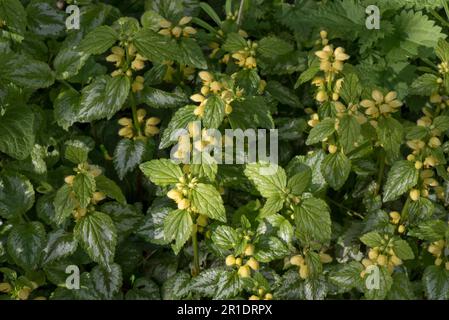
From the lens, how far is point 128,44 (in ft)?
7.13

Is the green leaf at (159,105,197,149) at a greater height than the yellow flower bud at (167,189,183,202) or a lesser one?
greater

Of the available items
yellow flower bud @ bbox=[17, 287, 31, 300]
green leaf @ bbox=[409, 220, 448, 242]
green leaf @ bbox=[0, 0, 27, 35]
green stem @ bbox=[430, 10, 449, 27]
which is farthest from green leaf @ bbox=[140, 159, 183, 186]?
green stem @ bbox=[430, 10, 449, 27]

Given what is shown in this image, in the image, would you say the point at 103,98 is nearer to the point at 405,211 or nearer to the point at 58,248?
the point at 58,248

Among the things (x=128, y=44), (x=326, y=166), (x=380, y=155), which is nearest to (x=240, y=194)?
(x=326, y=166)

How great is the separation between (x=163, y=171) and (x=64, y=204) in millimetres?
327

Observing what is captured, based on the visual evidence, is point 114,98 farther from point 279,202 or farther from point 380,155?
point 380,155

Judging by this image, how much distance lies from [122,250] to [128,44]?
0.73 m

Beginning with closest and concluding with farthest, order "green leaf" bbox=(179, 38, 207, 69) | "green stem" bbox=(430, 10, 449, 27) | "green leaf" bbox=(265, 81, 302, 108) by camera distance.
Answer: "green leaf" bbox=(179, 38, 207, 69)
"green leaf" bbox=(265, 81, 302, 108)
"green stem" bbox=(430, 10, 449, 27)

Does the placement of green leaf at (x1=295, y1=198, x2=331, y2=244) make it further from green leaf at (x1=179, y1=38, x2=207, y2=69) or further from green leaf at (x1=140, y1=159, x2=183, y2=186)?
green leaf at (x1=179, y1=38, x2=207, y2=69)

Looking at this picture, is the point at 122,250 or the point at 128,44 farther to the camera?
the point at 122,250

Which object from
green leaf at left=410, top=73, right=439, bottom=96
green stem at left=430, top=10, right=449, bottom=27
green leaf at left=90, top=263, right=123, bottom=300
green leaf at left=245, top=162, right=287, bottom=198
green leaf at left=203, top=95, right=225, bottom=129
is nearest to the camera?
green leaf at left=203, top=95, right=225, bottom=129

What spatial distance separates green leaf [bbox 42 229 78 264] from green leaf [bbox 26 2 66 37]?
819 mm

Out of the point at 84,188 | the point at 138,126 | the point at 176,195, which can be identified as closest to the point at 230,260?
Result: the point at 176,195

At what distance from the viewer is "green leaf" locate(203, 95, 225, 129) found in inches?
77.9
